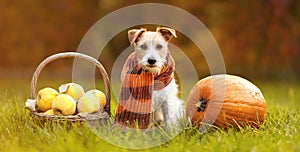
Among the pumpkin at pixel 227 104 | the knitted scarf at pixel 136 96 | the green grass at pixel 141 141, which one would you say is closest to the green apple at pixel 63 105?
→ the green grass at pixel 141 141

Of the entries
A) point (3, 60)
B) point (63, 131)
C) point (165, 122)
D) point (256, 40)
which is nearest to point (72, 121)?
point (63, 131)

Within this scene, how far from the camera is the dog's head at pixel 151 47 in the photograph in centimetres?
274

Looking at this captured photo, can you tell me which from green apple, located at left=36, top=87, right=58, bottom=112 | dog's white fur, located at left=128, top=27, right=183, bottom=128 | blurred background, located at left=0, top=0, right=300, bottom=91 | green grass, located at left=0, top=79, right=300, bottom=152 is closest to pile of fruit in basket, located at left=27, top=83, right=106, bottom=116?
green apple, located at left=36, top=87, right=58, bottom=112

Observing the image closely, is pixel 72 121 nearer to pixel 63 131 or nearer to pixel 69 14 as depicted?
pixel 63 131

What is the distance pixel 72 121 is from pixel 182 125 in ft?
2.15

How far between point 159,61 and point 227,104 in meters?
0.52

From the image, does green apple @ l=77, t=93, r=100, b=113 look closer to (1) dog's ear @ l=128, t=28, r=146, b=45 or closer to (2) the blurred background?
(1) dog's ear @ l=128, t=28, r=146, b=45

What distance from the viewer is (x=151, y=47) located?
9.24ft

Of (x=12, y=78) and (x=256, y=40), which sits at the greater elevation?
(x=256, y=40)

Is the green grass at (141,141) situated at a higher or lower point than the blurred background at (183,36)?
lower

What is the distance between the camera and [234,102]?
2986 mm

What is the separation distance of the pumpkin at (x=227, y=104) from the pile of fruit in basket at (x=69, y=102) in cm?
58

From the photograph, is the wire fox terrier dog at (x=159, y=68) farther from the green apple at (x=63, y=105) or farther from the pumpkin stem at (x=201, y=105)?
the green apple at (x=63, y=105)

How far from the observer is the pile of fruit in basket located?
2822 millimetres
